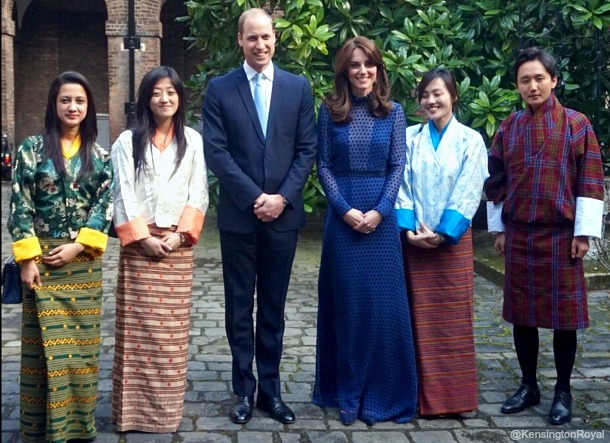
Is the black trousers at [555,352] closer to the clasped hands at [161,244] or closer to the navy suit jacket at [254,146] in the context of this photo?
the navy suit jacket at [254,146]

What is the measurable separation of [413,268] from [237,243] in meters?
0.93

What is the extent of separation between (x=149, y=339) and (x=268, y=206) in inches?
34.1

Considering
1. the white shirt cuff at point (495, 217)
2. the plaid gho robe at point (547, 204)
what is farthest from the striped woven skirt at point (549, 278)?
the white shirt cuff at point (495, 217)

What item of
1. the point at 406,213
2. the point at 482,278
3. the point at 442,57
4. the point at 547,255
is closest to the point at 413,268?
the point at 406,213

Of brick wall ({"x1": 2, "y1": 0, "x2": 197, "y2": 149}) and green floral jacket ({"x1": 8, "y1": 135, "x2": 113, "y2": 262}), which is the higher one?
brick wall ({"x1": 2, "y1": 0, "x2": 197, "y2": 149})

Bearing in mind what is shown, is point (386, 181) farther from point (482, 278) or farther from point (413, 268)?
point (482, 278)

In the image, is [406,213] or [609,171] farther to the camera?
[609,171]

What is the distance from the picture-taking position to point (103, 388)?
14.6 feet

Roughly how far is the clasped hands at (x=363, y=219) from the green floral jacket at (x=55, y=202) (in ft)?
3.82

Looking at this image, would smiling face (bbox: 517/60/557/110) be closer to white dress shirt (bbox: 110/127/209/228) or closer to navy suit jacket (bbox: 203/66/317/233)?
navy suit jacket (bbox: 203/66/317/233)

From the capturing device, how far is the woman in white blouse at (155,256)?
12.3 ft

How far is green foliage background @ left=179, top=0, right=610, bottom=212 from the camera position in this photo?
8.20m

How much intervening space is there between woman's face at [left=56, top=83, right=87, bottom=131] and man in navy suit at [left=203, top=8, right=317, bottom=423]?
2.15ft

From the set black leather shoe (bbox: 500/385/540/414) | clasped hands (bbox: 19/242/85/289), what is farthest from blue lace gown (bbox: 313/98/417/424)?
clasped hands (bbox: 19/242/85/289)
